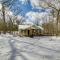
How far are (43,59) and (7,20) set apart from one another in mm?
28628

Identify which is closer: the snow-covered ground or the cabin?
the snow-covered ground

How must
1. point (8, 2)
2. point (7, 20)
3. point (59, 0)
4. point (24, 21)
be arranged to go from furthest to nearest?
point (24, 21) → point (7, 20) → point (59, 0) → point (8, 2)

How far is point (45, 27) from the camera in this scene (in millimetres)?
29203

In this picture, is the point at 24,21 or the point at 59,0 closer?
the point at 59,0

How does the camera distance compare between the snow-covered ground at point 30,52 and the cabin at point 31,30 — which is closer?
the snow-covered ground at point 30,52

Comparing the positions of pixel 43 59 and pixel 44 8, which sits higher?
pixel 44 8

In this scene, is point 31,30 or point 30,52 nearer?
point 30,52

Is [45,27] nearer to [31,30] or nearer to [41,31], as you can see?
[41,31]

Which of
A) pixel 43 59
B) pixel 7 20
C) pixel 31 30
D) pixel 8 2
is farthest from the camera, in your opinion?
pixel 7 20

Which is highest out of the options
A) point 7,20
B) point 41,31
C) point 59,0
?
point 59,0

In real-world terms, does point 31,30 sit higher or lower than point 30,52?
lower

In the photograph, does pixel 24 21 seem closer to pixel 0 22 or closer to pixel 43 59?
pixel 0 22

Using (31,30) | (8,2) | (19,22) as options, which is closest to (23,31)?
(31,30)

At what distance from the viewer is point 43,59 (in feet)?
15.1
